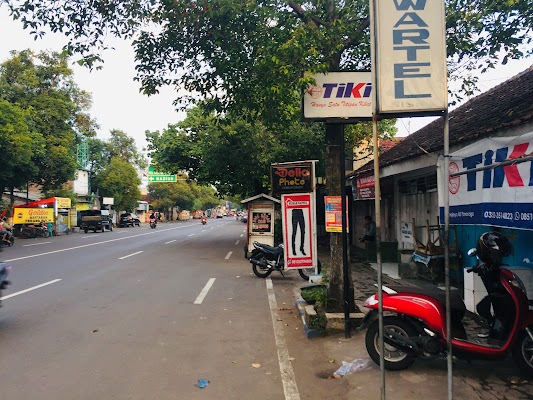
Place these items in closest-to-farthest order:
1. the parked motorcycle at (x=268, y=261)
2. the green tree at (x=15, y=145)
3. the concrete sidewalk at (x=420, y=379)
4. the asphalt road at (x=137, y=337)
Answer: the concrete sidewalk at (x=420, y=379)
the asphalt road at (x=137, y=337)
the parked motorcycle at (x=268, y=261)
the green tree at (x=15, y=145)

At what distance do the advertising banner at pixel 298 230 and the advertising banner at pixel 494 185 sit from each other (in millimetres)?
4243

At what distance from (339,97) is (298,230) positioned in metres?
3.62

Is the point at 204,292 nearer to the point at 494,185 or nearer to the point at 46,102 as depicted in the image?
the point at 494,185

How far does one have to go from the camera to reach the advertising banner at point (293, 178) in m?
8.94

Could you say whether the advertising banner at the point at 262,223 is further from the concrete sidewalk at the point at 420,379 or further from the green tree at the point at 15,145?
the green tree at the point at 15,145

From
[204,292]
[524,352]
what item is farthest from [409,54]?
[204,292]

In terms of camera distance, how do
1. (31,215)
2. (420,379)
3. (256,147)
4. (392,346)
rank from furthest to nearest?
1. (31,215)
2. (256,147)
3. (392,346)
4. (420,379)

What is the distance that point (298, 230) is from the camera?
914 centimetres

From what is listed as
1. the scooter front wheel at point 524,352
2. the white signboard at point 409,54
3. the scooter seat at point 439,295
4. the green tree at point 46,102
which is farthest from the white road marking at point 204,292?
the green tree at point 46,102

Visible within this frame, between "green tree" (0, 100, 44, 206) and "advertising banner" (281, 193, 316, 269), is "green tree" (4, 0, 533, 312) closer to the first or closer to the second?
"advertising banner" (281, 193, 316, 269)

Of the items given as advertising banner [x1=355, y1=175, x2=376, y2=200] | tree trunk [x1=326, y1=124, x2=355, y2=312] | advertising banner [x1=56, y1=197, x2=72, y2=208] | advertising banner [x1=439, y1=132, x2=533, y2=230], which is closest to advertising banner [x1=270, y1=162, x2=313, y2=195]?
tree trunk [x1=326, y1=124, x2=355, y2=312]

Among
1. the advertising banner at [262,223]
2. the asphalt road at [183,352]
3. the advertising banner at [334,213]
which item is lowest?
the asphalt road at [183,352]

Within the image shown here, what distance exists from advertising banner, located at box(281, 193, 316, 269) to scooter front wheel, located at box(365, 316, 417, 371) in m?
4.36

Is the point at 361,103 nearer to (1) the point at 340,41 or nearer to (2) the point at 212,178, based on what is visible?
(1) the point at 340,41
